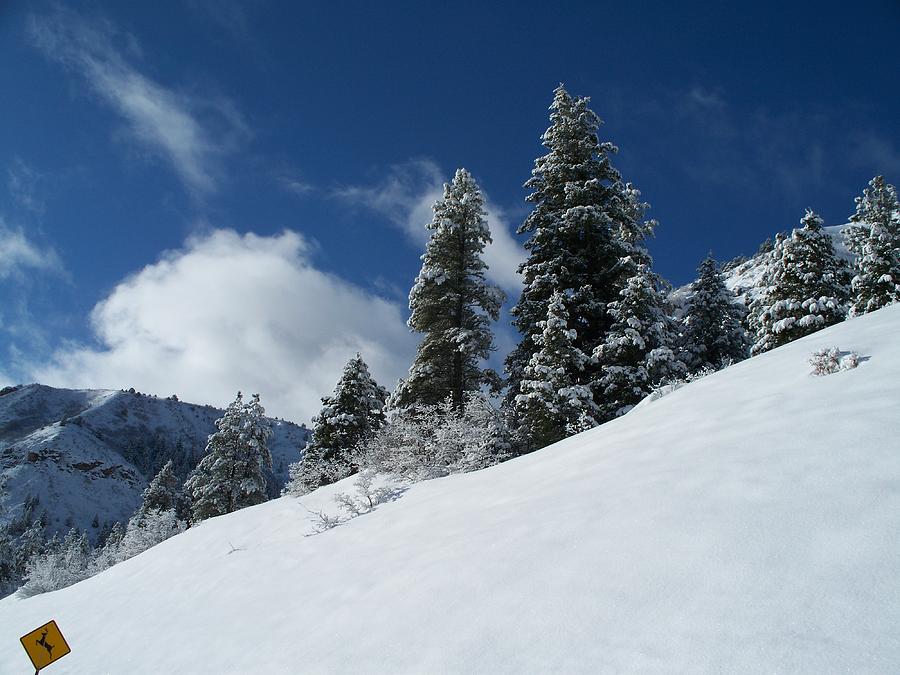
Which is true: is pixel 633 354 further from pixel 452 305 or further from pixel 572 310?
pixel 452 305

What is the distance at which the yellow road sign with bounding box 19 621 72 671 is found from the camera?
6543 millimetres

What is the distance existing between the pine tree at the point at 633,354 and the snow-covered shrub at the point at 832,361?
29.5 ft

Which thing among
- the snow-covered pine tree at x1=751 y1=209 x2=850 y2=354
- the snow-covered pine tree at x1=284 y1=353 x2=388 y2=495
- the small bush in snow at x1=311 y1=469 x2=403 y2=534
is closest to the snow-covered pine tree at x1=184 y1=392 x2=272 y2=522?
the snow-covered pine tree at x1=284 y1=353 x2=388 y2=495

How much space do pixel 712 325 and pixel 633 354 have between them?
450 inches

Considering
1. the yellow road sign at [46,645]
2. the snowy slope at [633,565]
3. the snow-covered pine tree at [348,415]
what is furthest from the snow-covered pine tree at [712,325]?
the yellow road sign at [46,645]

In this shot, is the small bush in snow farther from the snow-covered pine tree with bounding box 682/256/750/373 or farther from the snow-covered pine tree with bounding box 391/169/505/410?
the snow-covered pine tree with bounding box 682/256/750/373

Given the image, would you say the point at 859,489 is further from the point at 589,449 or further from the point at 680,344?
the point at 680,344

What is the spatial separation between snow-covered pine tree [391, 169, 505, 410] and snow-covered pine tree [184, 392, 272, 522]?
55.8 feet

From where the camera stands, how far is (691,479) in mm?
4965

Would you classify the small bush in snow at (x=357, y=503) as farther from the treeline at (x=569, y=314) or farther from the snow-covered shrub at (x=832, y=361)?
the snow-covered shrub at (x=832, y=361)

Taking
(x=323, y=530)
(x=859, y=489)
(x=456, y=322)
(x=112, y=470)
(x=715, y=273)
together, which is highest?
(x=112, y=470)

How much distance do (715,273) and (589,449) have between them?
21.9m

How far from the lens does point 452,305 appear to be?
21828 millimetres

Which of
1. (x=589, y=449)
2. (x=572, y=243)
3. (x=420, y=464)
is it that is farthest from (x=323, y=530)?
(x=572, y=243)
